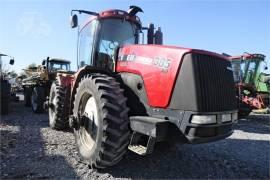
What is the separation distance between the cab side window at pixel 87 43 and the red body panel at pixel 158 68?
5.31 ft

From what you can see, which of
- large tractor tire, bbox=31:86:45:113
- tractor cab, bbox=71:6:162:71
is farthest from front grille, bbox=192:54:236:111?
large tractor tire, bbox=31:86:45:113

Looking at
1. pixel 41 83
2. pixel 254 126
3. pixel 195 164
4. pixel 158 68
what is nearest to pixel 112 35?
pixel 158 68

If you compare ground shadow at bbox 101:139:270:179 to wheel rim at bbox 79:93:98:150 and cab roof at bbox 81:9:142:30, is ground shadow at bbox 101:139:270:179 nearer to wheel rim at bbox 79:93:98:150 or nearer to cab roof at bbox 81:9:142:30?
wheel rim at bbox 79:93:98:150

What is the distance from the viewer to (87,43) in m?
6.28

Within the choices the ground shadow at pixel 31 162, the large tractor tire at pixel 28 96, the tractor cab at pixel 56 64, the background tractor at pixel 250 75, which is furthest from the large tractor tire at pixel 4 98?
the background tractor at pixel 250 75

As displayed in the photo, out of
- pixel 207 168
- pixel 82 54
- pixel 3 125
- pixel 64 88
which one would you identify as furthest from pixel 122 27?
pixel 3 125

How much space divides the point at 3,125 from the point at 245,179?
258 inches

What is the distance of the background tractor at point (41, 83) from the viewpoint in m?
12.0

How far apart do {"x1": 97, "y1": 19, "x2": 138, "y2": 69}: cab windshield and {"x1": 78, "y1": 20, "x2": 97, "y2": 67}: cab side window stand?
247 millimetres

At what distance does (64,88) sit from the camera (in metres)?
7.21

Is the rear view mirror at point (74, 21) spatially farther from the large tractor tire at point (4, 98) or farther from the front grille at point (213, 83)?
the large tractor tire at point (4, 98)

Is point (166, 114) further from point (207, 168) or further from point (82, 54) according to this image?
point (82, 54)

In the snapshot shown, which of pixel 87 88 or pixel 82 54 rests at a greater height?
pixel 82 54

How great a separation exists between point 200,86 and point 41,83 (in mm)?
10892
